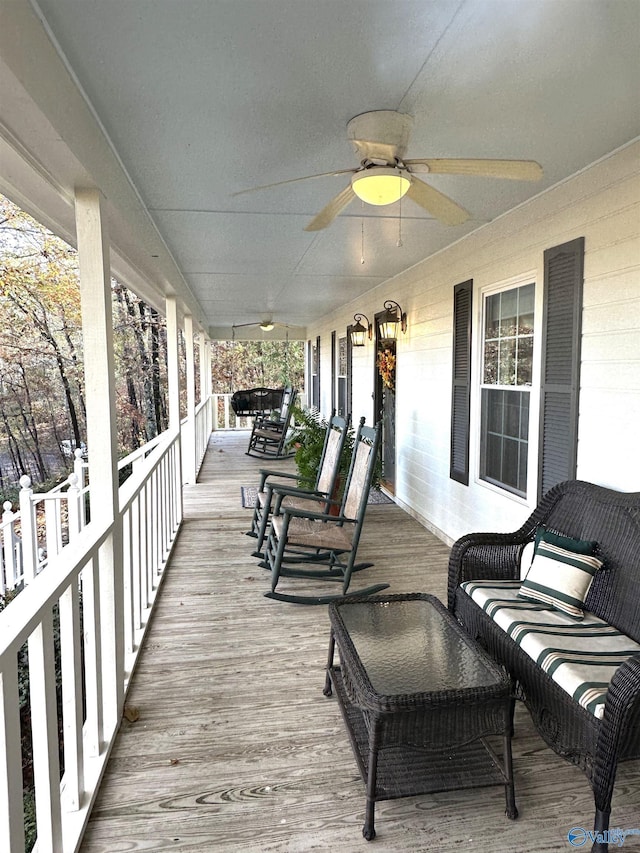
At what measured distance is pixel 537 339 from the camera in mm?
3145

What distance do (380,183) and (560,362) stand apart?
1538 millimetres

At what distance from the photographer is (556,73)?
1790mm

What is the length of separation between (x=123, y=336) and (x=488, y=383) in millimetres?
9901

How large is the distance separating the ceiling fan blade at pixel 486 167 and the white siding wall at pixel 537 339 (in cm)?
83

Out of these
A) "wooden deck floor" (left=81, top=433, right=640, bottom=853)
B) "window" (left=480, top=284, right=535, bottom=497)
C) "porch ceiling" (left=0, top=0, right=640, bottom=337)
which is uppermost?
"porch ceiling" (left=0, top=0, right=640, bottom=337)

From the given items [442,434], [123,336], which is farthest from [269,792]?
[123,336]

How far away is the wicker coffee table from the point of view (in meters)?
1.65

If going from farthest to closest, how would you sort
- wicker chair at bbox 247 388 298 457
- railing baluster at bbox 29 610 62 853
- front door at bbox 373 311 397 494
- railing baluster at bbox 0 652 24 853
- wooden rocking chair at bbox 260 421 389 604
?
1. wicker chair at bbox 247 388 298 457
2. front door at bbox 373 311 397 494
3. wooden rocking chair at bbox 260 421 389 604
4. railing baluster at bbox 29 610 62 853
5. railing baluster at bbox 0 652 24 853

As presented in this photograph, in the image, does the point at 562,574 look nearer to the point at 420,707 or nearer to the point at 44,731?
the point at 420,707

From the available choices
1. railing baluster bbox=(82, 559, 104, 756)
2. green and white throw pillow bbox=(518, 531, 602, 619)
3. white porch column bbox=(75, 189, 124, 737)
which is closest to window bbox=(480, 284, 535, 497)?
green and white throw pillow bbox=(518, 531, 602, 619)

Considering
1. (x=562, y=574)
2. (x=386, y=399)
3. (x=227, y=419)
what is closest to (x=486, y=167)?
(x=562, y=574)

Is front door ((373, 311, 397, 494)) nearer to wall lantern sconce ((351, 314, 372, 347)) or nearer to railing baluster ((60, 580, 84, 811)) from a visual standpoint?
wall lantern sconce ((351, 314, 372, 347))

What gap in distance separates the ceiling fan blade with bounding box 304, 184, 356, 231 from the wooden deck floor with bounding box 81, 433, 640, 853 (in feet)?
7.09

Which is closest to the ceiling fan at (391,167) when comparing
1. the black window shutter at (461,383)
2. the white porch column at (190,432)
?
the black window shutter at (461,383)
